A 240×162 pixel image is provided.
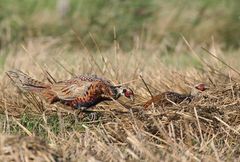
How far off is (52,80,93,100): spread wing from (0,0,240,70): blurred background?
19.5ft

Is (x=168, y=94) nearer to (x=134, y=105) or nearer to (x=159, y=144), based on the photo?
(x=134, y=105)

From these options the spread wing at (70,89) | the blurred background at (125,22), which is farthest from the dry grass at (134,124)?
the blurred background at (125,22)

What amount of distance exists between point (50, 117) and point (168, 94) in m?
0.91

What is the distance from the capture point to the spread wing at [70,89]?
241 inches

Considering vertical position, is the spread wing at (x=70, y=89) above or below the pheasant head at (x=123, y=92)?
above

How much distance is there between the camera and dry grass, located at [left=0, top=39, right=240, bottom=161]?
4.79 m

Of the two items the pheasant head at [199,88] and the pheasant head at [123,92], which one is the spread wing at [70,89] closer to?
the pheasant head at [123,92]

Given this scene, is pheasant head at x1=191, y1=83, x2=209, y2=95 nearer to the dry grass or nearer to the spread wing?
the dry grass

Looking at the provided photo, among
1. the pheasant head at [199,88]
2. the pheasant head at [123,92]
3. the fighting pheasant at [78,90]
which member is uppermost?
the fighting pheasant at [78,90]

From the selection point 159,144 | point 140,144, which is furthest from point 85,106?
point 140,144

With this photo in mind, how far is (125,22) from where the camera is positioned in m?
13.4

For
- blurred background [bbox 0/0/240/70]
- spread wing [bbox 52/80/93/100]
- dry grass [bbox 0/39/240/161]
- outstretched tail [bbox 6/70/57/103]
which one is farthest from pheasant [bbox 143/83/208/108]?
blurred background [bbox 0/0/240/70]

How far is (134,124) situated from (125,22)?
7.83 metres

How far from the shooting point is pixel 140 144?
4.82 meters
